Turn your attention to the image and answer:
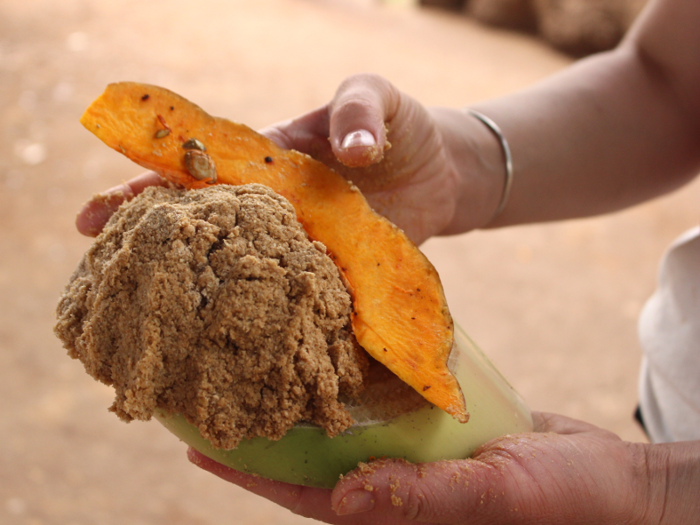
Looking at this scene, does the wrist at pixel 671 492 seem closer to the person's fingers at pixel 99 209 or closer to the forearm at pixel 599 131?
the forearm at pixel 599 131

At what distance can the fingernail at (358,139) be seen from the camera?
927mm

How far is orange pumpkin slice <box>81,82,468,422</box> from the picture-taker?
0.86 metres

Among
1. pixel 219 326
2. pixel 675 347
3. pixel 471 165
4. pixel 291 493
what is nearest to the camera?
pixel 219 326

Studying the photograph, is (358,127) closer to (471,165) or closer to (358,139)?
(358,139)

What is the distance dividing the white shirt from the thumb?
0.69 metres

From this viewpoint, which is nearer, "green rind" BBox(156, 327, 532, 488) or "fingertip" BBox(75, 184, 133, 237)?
"green rind" BBox(156, 327, 532, 488)

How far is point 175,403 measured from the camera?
801 millimetres

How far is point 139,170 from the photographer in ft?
11.1

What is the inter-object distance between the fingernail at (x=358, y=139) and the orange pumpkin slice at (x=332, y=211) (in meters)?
0.06

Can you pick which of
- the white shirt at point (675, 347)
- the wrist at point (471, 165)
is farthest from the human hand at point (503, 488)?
the wrist at point (471, 165)

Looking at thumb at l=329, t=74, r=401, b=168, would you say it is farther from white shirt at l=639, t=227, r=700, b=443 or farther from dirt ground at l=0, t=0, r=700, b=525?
dirt ground at l=0, t=0, r=700, b=525

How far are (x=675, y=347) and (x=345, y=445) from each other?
75 centimetres

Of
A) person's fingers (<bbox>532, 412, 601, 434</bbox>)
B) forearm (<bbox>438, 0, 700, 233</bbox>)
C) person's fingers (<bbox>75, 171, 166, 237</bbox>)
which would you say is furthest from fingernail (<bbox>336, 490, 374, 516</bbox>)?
forearm (<bbox>438, 0, 700, 233</bbox>)

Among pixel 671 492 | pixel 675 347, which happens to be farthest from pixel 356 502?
pixel 675 347
